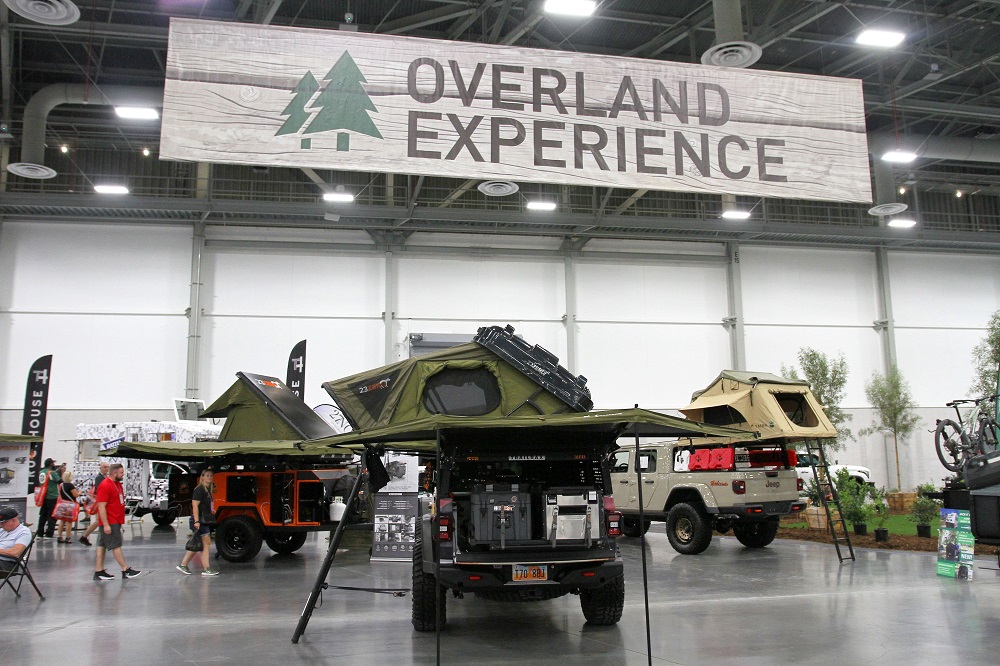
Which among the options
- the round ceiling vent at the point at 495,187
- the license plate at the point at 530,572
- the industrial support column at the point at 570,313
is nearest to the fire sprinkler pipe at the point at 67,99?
the round ceiling vent at the point at 495,187

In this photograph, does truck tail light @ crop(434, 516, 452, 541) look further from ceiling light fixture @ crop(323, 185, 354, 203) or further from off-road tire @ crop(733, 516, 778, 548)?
ceiling light fixture @ crop(323, 185, 354, 203)

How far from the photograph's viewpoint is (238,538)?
46.2 ft

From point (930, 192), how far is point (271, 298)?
24944 millimetres

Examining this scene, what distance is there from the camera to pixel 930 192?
31578 millimetres

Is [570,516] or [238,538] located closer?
[570,516]

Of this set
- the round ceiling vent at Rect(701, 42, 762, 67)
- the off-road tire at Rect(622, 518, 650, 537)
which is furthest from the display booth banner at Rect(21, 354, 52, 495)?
the round ceiling vent at Rect(701, 42, 762, 67)

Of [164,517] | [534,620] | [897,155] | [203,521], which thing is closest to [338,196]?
[164,517]

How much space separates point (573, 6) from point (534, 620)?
8.91 metres

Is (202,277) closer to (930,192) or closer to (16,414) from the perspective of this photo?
(16,414)

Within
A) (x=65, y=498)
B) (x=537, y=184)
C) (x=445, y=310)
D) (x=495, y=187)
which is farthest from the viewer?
(x=445, y=310)

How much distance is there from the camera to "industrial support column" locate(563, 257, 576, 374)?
28078 millimetres

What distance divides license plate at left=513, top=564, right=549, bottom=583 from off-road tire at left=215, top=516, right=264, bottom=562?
801 centimetres

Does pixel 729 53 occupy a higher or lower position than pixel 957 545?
higher

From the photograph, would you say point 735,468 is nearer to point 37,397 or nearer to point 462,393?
point 462,393
